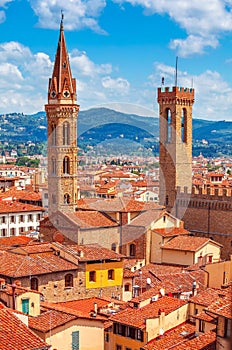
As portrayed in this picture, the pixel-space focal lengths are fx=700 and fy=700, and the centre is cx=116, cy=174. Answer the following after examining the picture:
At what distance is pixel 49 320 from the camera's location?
13.2 metres

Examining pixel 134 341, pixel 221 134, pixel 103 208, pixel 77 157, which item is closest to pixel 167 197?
pixel 77 157

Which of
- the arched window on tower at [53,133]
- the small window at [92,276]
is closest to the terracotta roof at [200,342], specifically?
the small window at [92,276]

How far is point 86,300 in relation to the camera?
17781 mm

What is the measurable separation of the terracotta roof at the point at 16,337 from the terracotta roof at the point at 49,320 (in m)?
3.39

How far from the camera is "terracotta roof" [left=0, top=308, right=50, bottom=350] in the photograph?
8625 mm

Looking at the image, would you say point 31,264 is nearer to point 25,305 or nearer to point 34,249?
point 34,249

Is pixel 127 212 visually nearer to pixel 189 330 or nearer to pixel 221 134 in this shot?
pixel 189 330

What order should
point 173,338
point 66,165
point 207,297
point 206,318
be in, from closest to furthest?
point 206,318, point 173,338, point 207,297, point 66,165

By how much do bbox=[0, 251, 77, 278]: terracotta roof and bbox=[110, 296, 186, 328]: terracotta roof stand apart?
12.5 ft

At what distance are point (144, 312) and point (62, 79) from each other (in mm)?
19460

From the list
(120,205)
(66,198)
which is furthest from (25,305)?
(66,198)

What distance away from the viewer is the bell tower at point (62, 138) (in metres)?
30.7

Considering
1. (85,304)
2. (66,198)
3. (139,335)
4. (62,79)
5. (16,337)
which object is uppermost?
(62,79)

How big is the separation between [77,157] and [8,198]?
14.3 meters
